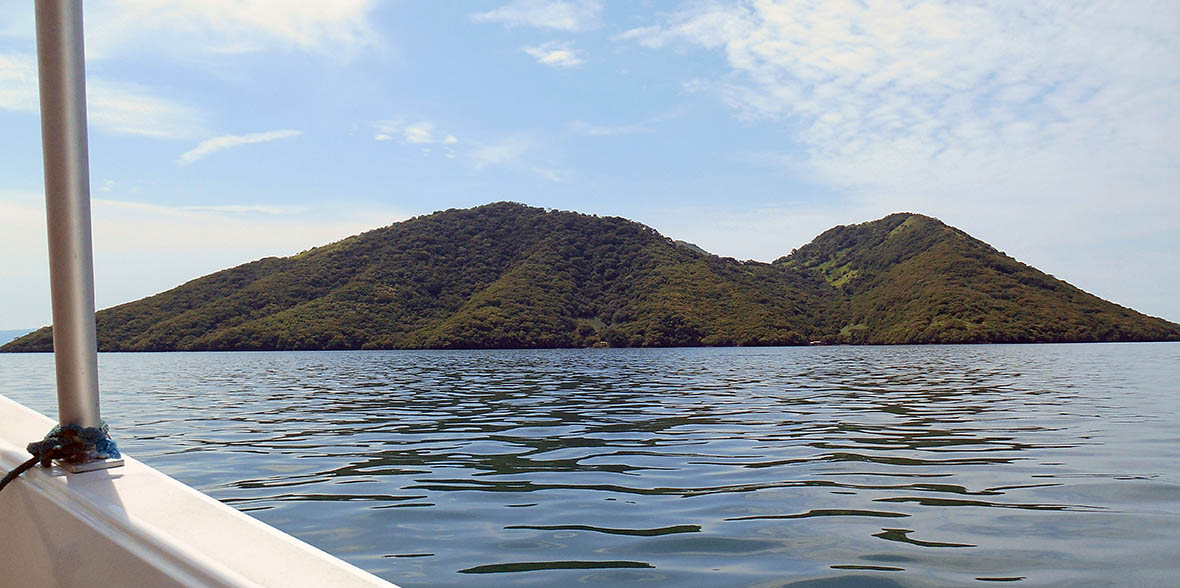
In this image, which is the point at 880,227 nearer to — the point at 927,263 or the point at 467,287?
the point at 927,263

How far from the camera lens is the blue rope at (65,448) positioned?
1.71m

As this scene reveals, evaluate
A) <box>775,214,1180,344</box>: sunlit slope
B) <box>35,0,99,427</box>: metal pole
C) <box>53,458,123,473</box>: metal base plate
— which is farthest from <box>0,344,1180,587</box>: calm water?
<box>775,214,1180,344</box>: sunlit slope

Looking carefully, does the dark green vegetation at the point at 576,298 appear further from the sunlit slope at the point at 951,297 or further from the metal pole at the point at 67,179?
the metal pole at the point at 67,179

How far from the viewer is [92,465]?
1.72m

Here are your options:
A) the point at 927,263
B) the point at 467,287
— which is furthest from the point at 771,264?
the point at 467,287

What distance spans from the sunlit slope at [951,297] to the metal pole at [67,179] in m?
87.8

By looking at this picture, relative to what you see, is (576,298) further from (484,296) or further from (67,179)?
(67,179)

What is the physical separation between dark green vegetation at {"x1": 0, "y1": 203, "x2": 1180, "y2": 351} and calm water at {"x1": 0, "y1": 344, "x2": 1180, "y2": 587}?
70.0m

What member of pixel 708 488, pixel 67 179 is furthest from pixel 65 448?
pixel 708 488

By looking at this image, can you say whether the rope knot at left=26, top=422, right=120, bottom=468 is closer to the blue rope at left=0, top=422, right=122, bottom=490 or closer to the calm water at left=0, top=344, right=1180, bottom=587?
Result: the blue rope at left=0, top=422, right=122, bottom=490

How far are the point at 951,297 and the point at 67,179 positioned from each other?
102 metres

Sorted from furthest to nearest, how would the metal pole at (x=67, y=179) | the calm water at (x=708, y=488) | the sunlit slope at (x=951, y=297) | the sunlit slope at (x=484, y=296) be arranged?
1. the sunlit slope at (x=951, y=297)
2. the sunlit slope at (x=484, y=296)
3. the calm water at (x=708, y=488)
4. the metal pole at (x=67, y=179)

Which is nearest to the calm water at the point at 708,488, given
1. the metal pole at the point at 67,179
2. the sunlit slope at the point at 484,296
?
the metal pole at the point at 67,179

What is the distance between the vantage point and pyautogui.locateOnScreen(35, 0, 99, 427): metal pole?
164cm
